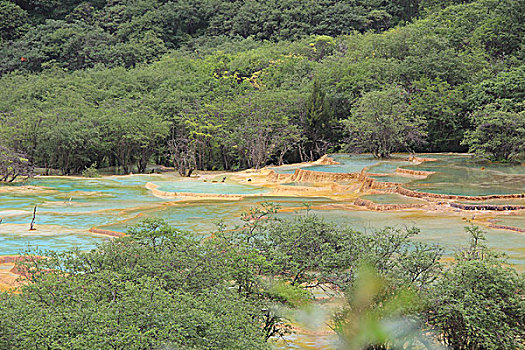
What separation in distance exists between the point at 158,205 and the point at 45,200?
4611mm

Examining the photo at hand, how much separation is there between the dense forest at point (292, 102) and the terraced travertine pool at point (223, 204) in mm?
2738

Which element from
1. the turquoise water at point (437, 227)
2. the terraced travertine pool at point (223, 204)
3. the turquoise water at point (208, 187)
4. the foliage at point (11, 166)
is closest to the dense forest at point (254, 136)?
the foliage at point (11, 166)

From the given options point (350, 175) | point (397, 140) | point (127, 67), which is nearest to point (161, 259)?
point (350, 175)

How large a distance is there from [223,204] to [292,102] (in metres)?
15.4

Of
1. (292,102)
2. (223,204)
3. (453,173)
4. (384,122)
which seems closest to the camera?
(223,204)

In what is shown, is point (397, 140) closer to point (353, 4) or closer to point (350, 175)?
point (350, 175)

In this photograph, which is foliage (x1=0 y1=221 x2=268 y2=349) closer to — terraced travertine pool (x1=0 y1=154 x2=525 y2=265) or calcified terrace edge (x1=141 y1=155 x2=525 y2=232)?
terraced travertine pool (x1=0 y1=154 x2=525 y2=265)

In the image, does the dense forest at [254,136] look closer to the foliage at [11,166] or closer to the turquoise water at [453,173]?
the foliage at [11,166]

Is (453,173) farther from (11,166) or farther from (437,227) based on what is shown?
(11,166)

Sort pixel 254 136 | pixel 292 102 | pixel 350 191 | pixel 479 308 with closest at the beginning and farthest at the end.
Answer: pixel 479 308, pixel 350 191, pixel 254 136, pixel 292 102

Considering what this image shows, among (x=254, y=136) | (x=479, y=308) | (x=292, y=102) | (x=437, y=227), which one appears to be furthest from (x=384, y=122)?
Answer: (x=479, y=308)

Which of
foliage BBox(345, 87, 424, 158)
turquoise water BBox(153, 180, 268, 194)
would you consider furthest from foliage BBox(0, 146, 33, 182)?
foliage BBox(345, 87, 424, 158)

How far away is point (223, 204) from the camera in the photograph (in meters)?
18.8

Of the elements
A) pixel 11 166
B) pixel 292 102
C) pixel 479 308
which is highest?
pixel 292 102
